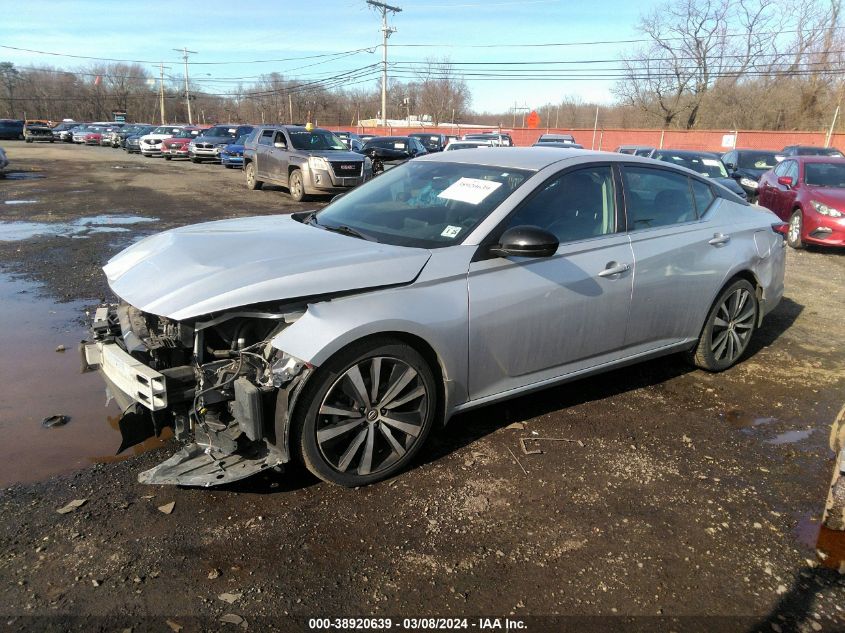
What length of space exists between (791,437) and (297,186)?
14.0 metres

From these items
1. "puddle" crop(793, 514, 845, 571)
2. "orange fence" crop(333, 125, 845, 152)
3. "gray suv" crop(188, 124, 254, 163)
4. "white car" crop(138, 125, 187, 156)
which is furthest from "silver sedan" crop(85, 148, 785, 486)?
"orange fence" crop(333, 125, 845, 152)

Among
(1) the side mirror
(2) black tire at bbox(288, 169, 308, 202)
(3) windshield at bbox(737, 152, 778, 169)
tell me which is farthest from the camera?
(3) windshield at bbox(737, 152, 778, 169)

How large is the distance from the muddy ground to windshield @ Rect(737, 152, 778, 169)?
1434 centimetres

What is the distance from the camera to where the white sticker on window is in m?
3.74

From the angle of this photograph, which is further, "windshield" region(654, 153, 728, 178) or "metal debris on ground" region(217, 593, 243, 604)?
"windshield" region(654, 153, 728, 178)

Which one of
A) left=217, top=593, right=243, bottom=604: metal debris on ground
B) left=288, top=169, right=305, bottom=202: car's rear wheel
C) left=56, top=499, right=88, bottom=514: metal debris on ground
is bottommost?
left=217, top=593, right=243, bottom=604: metal debris on ground

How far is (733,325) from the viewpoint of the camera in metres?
4.91

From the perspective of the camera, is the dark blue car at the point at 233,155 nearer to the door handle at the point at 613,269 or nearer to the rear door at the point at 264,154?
the rear door at the point at 264,154

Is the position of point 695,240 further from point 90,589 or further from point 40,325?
point 40,325

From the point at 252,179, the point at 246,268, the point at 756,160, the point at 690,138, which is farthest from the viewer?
the point at 690,138

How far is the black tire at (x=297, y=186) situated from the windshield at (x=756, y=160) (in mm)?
11722

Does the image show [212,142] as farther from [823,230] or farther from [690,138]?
[690,138]

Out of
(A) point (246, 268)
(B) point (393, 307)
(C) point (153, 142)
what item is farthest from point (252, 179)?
(C) point (153, 142)

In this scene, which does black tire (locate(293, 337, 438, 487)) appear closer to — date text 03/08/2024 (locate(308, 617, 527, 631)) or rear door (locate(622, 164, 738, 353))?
date text 03/08/2024 (locate(308, 617, 527, 631))
